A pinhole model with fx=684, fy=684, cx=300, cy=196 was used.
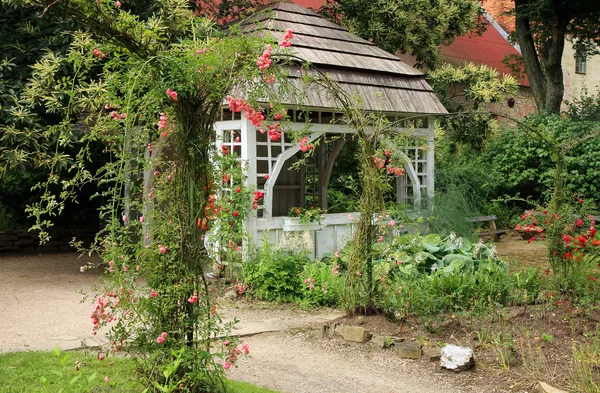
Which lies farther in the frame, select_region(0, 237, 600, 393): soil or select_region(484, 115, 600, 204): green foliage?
select_region(484, 115, 600, 204): green foliage

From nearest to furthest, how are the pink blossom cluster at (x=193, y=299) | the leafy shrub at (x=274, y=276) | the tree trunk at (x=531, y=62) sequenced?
the pink blossom cluster at (x=193, y=299), the leafy shrub at (x=274, y=276), the tree trunk at (x=531, y=62)

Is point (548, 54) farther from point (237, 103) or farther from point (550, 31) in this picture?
point (237, 103)

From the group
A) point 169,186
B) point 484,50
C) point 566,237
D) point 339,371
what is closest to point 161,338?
point 169,186

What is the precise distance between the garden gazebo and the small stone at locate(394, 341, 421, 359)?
10.1ft

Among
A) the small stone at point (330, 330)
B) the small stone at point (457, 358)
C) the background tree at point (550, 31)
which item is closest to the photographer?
the small stone at point (457, 358)

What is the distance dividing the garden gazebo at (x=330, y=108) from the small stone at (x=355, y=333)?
2593 mm

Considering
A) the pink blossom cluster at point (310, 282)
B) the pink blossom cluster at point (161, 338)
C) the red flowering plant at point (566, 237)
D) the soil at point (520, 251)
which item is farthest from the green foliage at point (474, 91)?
the pink blossom cluster at point (161, 338)

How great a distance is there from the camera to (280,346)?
686 cm

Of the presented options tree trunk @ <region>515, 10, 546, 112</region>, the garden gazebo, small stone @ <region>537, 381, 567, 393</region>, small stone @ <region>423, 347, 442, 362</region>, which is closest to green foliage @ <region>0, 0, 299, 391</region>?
small stone @ <region>423, 347, 442, 362</region>

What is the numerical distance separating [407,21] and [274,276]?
7.53 meters

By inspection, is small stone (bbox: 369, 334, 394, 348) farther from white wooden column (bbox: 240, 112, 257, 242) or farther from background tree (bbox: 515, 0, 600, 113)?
background tree (bbox: 515, 0, 600, 113)

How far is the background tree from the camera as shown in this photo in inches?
703

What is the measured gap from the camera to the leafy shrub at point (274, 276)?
878 cm

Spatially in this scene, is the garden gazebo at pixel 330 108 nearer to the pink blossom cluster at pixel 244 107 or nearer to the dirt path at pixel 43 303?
the dirt path at pixel 43 303
